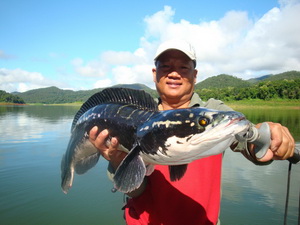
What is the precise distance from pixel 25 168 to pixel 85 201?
3.91 m

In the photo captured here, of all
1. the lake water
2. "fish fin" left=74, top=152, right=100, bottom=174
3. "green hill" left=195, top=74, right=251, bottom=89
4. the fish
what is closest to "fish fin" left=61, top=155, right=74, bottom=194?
"fish fin" left=74, top=152, right=100, bottom=174

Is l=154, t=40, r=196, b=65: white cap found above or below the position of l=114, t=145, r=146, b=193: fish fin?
above

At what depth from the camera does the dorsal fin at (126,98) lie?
2359 millimetres

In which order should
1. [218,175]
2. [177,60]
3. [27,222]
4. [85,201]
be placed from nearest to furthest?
[218,175] < [177,60] < [27,222] < [85,201]

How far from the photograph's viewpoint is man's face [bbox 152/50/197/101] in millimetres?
3061

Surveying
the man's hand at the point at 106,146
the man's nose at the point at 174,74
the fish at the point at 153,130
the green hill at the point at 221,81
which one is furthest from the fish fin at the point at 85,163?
the green hill at the point at 221,81

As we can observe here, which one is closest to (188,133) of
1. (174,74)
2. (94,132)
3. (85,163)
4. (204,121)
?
(204,121)

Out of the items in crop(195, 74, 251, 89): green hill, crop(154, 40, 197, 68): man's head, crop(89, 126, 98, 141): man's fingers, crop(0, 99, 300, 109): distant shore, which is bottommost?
crop(89, 126, 98, 141): man's fingers

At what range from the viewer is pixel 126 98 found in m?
2.54

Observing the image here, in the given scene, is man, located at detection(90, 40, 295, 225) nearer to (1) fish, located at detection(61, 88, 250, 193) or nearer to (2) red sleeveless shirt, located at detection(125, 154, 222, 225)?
(2) red sleeveless shirt, located at detection(125, 154, 222, 225)

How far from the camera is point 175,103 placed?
326cm

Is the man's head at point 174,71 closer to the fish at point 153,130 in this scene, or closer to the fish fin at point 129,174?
the fish at point 153,130

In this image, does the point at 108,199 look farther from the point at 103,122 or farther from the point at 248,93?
the point at 248,93

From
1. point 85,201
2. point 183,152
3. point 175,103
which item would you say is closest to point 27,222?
point 85,201
